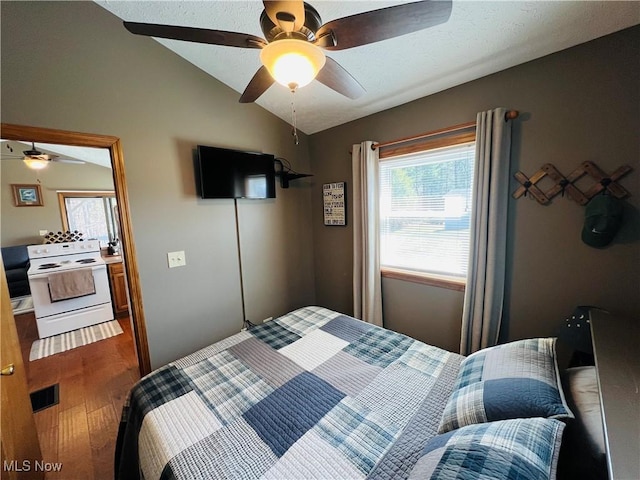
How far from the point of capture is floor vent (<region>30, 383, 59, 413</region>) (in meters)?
2.02

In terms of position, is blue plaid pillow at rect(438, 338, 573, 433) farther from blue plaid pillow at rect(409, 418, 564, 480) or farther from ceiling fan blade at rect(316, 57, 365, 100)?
ceiling fan blade at rect(316, 57, 365, 100)

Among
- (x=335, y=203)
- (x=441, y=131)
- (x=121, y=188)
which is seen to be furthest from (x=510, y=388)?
(x=121, y=188)

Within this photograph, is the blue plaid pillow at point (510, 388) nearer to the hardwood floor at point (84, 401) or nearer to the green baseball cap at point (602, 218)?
the green baseball cap at point (602, 218)

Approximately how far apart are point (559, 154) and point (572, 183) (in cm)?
20

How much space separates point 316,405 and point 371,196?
70.7 inches

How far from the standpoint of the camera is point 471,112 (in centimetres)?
186

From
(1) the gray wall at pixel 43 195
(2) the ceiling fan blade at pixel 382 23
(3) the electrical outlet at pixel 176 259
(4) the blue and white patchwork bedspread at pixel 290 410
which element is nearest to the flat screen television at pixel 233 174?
(3) the electrical outlet at pixel 176 259

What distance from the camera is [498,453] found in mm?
667

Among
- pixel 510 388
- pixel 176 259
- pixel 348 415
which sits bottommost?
pixel 348 415

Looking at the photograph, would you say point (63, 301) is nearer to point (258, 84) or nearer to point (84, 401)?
point (84, 401)

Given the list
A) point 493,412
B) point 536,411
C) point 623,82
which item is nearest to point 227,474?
point 493,412

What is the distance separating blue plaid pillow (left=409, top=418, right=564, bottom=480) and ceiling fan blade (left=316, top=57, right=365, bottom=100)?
1.55 metres

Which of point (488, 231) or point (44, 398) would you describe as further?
point (44, 398)

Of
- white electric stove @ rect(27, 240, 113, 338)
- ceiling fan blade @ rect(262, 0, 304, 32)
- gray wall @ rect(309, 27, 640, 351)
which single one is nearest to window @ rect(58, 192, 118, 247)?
white electric stove @ rect(27, 240, 113, 338)
